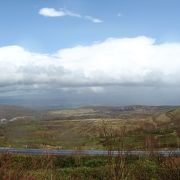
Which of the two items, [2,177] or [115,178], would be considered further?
[115,178]

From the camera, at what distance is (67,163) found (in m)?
45.3

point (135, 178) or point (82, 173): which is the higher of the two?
point (135, 178)

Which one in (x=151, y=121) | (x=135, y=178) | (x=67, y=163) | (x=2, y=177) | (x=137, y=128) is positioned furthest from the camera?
(x=151, y=121)

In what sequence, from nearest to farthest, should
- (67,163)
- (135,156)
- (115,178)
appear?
1. (115,178)
2. (135,156)
3. (67,163)

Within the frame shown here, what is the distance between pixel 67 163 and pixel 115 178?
31.2 metres

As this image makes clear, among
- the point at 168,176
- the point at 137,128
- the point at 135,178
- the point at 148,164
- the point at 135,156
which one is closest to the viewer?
the point at 168,176

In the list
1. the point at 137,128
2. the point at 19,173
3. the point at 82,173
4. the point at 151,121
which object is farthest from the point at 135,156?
the point at 151,121

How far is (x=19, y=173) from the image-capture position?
1391 cm

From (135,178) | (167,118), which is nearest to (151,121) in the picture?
(167,118)

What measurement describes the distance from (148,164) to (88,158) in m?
14.5

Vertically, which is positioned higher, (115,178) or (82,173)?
(115,178)

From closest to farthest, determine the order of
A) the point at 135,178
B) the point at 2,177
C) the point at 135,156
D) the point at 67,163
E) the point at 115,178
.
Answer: the point at 2,177 < the point at 115,178 < the point at 135,178 < the point at 135,156 < the point at 67,163

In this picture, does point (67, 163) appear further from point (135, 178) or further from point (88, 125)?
point (88, 125)

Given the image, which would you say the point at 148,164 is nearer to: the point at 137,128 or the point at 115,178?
the point at 115,178
